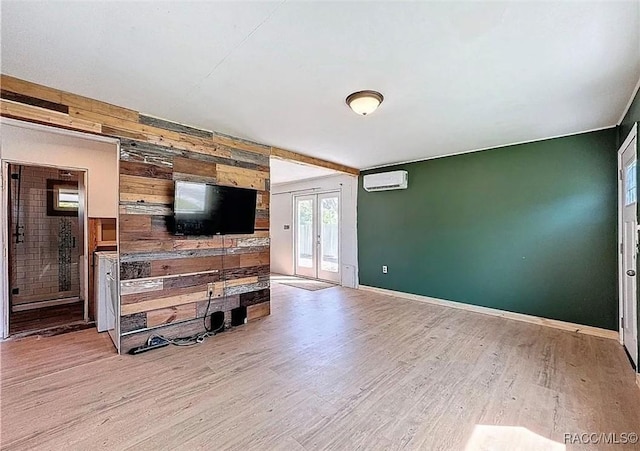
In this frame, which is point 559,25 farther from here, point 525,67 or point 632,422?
point 632,422

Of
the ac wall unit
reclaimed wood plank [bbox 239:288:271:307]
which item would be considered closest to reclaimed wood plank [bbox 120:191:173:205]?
reclaimed wood plank [bbox 239:288:271:307]

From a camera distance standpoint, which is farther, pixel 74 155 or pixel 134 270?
pixel 74 155

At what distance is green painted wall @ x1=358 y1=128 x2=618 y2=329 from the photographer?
3.52 m

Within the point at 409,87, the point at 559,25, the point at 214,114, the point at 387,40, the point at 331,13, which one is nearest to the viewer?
the point at 331,13

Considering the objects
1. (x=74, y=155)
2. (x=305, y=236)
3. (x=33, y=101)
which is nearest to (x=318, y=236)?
(x=305, y=236)

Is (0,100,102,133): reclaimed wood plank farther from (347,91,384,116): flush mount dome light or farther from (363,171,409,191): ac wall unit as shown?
(363,171,409,191): ac wall unit

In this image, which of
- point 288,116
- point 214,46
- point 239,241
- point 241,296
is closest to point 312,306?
point 241,296

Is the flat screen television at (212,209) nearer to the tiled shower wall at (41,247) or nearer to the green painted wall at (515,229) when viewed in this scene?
the green painted wall at (515,229)

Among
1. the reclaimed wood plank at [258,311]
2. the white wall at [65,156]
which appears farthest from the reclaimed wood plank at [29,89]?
the reclaimed wood plank at [258,311]

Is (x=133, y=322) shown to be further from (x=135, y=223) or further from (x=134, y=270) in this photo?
(x=135, y=223)

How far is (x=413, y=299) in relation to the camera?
5125 mm

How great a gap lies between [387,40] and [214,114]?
194cm

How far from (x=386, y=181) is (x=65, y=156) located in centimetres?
472

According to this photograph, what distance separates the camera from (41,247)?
4824mm
